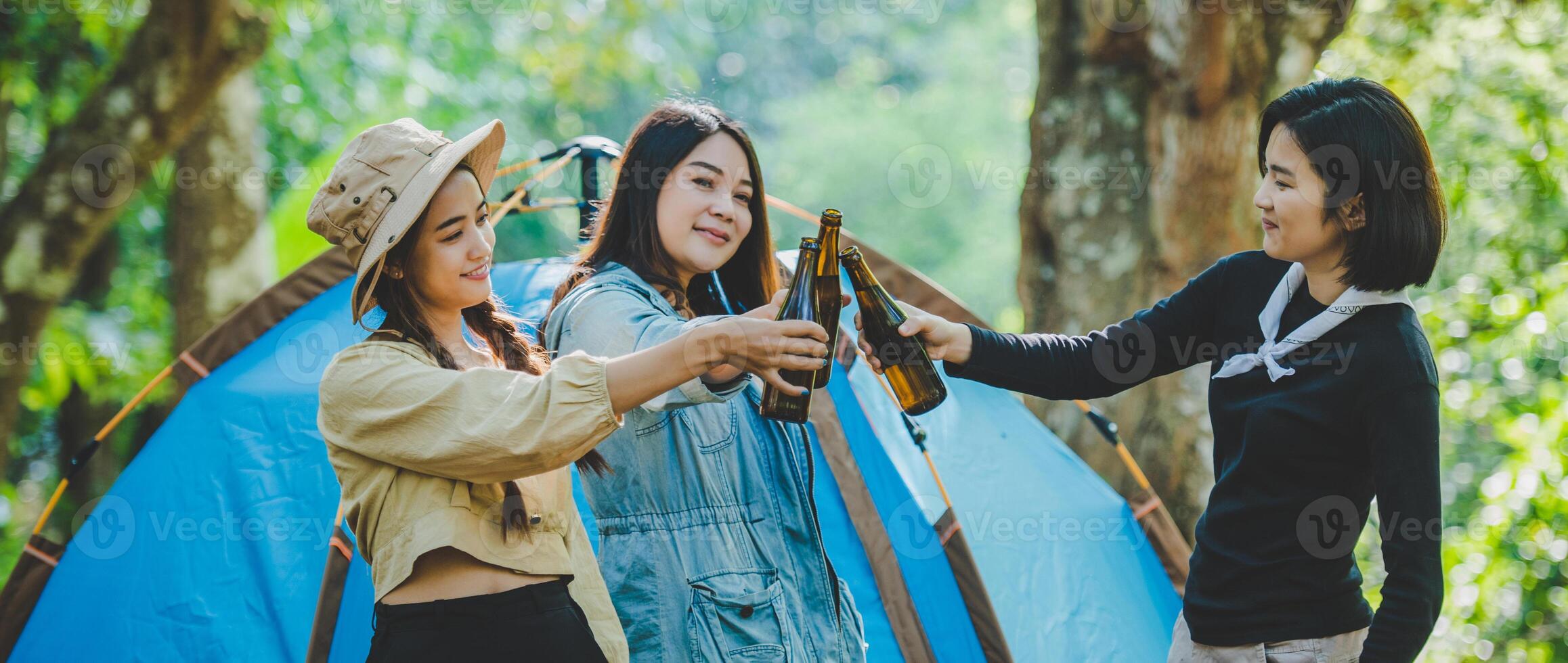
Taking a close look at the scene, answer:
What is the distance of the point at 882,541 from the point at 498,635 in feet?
4.17

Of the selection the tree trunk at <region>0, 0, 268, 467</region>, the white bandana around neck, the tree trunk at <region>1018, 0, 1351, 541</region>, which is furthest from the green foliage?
the tree trunk at <region>0, 0, 268, 467</region>

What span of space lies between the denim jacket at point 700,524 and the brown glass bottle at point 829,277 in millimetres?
186

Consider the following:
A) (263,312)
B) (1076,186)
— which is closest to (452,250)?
(263,312)

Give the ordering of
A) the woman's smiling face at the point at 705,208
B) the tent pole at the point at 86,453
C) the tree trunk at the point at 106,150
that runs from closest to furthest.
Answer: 1. the woman's smiling face at the point at 705,208
2. the tent pole at the point at 86,453
3. the tree trunk at the point at 106,150

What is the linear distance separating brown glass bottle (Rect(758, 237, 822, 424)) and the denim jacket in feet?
0.19

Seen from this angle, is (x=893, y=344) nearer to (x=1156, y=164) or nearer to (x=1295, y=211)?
(x=1295, y=211)

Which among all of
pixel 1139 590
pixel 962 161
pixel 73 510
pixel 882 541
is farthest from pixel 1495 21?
pixel 962 161

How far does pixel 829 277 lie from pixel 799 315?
0.38ft

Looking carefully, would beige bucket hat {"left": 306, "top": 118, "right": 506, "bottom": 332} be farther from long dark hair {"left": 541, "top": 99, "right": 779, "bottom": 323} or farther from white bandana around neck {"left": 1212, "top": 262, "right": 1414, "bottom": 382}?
white bandana around neck {"left": 1212, "top": 262, "right": 1414, "bottom": 382}

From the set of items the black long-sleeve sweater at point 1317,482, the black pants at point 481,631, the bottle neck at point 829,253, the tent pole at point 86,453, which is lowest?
the black long-sleeve sweater at point 1317,482

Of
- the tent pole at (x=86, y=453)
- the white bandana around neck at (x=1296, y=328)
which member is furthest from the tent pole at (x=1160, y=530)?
the tent pole at (x=86, y=453)

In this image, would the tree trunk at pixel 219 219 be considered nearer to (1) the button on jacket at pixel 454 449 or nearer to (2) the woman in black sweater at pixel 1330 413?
(1) the button on jacket at pixel 454 449

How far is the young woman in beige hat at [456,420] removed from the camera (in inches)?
61.9

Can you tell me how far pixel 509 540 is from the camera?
169 cm
